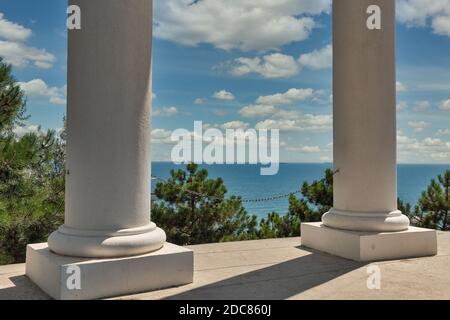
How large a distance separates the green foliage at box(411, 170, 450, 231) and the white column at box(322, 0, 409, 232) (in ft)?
54.7

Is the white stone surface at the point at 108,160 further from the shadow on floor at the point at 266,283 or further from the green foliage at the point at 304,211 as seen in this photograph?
the green foliage at the point at 304,211

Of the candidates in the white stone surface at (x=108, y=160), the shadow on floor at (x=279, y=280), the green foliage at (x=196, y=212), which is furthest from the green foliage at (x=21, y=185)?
the green foliage at (x=196, y=212)

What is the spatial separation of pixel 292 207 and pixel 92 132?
20057mm

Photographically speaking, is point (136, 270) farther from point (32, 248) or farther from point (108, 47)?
point (108, 47)

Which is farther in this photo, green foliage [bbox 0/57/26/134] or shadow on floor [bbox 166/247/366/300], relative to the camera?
green foliage [bbox 0/57/26/134]

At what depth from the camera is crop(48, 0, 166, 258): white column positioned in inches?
328

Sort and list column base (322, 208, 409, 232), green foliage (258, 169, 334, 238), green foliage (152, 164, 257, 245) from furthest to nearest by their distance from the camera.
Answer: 1. green foliage (152, 164, 257, 245)
2. green foliage (258, 169, 334, 238)
3. column base (322, 208, 409, 232)

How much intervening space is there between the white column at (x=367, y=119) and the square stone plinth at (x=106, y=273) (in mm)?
5535

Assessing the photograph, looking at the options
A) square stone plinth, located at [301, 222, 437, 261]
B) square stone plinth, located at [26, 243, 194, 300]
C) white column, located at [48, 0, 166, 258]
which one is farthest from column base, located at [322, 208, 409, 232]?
white column, located at [48, 0, 166, 258]

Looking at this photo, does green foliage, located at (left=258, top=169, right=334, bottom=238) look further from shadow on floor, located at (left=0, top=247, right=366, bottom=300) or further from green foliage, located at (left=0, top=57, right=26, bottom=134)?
green foliage, located at (left=0, top=57, right=26, bottom=134)

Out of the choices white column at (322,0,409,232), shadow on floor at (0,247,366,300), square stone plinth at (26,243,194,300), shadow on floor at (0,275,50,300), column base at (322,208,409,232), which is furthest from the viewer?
white column at (322,0,409,232)

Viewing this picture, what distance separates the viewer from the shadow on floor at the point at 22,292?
8008mm

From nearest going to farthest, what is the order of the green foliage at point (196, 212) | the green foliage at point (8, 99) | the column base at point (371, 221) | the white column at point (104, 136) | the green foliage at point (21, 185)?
the white column at point (104, 136), the column base at point (371, 221), the green foliage at point (21, 185), the green foliage at point (8, 99), the green foliage at point (196, 212)

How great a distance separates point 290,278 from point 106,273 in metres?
4.16
